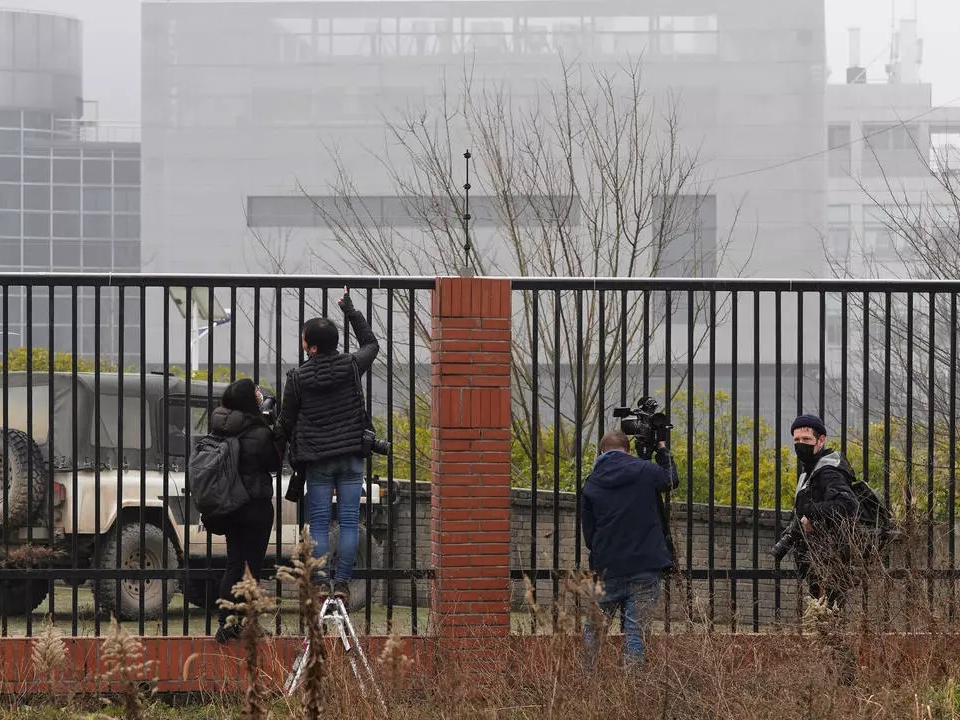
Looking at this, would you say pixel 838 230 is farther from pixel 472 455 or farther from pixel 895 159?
pixel 472 455

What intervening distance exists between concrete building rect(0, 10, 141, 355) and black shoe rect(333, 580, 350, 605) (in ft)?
182

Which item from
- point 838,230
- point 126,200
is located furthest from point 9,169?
point 838,230

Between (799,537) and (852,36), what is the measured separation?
66316mm

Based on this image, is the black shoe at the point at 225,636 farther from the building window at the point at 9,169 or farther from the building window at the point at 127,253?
the building window at the point at 9,169

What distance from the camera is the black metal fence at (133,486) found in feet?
26.1

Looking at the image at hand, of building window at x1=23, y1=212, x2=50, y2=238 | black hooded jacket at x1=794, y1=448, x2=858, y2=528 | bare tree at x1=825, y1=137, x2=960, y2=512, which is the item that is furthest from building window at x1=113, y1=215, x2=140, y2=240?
black hooded jacket at x1=794, y1=448, x2=858, y2=528

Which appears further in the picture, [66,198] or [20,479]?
[66,198]

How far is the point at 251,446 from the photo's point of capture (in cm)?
800

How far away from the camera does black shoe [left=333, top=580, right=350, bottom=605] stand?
293 inches

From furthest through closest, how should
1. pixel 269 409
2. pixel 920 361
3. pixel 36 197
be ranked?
pixel 36 197 < pixel 920 361 < pixel 269 409

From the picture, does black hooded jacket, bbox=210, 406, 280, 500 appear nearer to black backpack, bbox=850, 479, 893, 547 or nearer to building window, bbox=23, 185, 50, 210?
black backpack, bbox=850, 479, 893, 547

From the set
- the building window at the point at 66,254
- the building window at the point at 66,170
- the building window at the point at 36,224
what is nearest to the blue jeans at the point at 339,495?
the building window at the point at 66,254

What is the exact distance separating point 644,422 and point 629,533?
0.67 metres

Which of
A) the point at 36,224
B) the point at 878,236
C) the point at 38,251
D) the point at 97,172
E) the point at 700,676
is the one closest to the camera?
the point at 700,676
